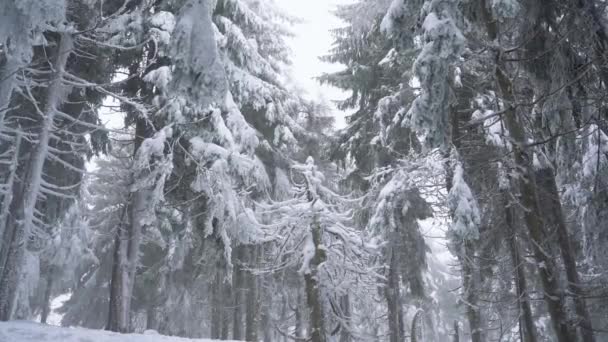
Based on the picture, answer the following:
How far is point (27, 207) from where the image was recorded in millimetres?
7723

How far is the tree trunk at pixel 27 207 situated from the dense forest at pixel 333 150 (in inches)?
1.5

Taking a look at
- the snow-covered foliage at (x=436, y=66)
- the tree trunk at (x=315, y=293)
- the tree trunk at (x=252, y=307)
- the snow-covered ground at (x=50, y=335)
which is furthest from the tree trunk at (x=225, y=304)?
the snow-covered foliage at (x=436, y=66)

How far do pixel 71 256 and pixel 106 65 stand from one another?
1065 cm

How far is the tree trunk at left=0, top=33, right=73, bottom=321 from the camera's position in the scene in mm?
7351

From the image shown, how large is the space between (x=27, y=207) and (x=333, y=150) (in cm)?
1042

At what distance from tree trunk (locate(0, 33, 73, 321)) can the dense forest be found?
0.12 ft

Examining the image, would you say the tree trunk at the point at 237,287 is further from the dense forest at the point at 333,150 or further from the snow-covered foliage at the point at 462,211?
the snow-covered foliage at the point at 462,211

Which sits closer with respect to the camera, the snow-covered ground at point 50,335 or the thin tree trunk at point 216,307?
the snow-covered ground at point 50,335

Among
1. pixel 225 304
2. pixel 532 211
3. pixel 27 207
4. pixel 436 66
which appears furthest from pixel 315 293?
pixel 225 304

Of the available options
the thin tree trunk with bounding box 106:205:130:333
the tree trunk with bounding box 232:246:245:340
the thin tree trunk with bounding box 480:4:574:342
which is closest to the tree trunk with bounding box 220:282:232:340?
the tree trunk with bounding box 232:246:245:340

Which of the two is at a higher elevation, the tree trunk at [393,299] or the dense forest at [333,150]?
the dense forest at [333,150]

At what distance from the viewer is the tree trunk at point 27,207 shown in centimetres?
735

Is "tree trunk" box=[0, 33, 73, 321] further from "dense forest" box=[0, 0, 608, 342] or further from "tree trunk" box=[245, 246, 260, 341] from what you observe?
"tree trunk" box=[245, 246, 260, 341]

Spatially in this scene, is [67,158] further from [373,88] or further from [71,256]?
[373,88]
